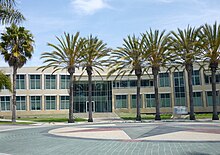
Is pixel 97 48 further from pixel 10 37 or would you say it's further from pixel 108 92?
pixel 108 92

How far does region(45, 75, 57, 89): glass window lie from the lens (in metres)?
61.2

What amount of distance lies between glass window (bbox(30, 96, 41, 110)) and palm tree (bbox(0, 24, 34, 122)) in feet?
68.5

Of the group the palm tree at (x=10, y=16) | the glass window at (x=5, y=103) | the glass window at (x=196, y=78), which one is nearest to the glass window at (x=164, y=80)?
the glass window at (x=196, y=78)

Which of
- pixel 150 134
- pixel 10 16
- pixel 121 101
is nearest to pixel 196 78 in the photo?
pixel 121 101

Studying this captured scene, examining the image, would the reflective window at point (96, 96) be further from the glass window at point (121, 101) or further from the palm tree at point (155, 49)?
the palm tree at point (155, 49)

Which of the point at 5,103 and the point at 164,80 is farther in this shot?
the point at 164,80

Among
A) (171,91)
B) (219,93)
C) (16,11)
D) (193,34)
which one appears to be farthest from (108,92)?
(16,11)

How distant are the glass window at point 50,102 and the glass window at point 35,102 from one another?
4.80ft

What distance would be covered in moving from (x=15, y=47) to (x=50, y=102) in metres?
23.4

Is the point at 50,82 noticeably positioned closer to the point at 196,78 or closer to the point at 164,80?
the point at 164,80

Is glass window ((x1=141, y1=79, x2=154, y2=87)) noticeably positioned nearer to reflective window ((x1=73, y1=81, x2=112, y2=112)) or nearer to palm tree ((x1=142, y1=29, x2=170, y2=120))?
reflective window ((x1=73, y1=81, x2=112, y2=112))

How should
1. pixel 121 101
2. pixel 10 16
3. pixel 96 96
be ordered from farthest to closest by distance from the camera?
pixel 96 96
pixel 121 101
pixel 10 16

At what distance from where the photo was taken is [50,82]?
6147 centimetres

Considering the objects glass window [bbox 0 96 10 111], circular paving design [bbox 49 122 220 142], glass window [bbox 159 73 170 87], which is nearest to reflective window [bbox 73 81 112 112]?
glass window [bbox 159 73 170 87]
